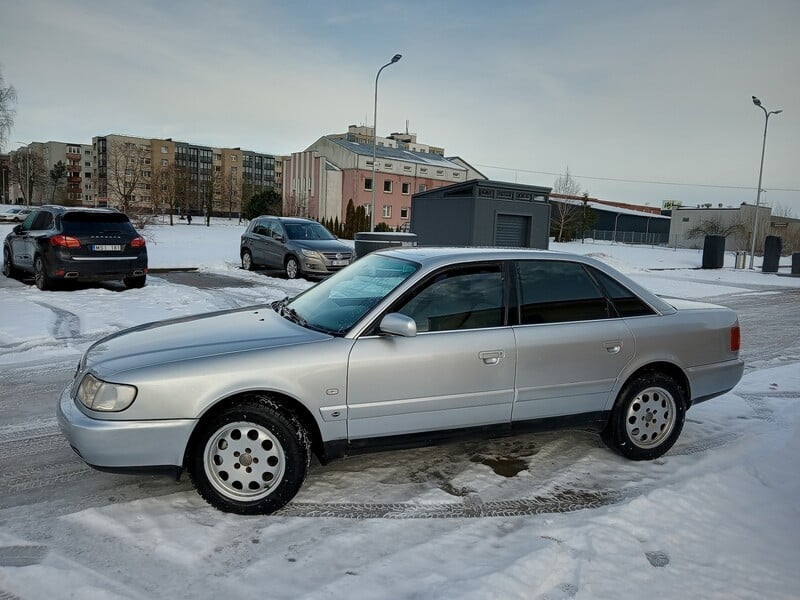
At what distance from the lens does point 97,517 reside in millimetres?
3459

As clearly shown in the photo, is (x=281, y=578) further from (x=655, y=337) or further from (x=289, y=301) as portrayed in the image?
(x=655, y=337)

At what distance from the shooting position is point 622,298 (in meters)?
4.56

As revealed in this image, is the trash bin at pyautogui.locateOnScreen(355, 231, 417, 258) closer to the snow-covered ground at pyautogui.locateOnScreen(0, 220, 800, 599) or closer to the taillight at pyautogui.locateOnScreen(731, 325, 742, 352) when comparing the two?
the snow-covered ground at pyautogui.locateOnScreen(0, 220, 800, 599)

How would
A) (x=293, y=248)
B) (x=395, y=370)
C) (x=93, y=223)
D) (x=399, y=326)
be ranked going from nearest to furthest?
(x=399, y=326) < (x=395, y=370) < (x=93, y=223) < (x=293, y=248)

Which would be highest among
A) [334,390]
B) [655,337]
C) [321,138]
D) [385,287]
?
[321,138]

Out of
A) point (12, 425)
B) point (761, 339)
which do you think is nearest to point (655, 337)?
point (12, 425)

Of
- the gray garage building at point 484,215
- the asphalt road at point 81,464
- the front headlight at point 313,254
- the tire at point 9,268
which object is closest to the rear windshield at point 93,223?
the tire at point 9,268

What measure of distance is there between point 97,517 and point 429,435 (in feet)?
6.64

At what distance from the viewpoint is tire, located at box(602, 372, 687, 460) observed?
446 centimetres

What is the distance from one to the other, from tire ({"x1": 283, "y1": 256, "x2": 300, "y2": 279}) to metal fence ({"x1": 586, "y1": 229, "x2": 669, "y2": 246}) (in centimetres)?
5819

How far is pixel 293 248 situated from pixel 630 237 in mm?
65403

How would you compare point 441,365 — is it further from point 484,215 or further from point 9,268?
point 484,215

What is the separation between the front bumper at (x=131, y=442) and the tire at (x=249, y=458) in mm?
126

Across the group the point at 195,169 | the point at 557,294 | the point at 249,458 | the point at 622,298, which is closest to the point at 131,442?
the point at 249,458
